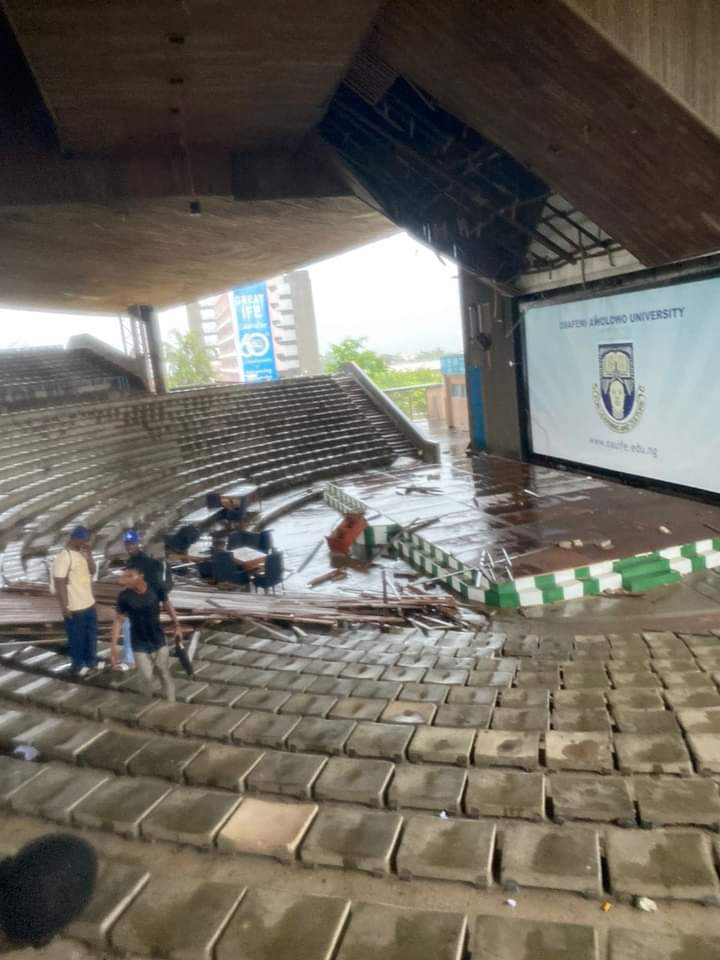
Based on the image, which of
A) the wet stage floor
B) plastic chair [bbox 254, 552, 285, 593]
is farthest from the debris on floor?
plastic chair [bbox 254, 552, 285, 593]

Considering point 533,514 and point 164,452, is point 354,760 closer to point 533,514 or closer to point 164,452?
point 533,514

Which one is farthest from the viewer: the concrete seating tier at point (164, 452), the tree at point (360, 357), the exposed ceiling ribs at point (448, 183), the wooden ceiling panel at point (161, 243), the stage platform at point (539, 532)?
the tree at point (360, 357)

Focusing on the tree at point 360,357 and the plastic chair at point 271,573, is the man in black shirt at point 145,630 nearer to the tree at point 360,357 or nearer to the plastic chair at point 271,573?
the plastic chair at point 271,573

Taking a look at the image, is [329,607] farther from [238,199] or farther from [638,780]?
[238,199]

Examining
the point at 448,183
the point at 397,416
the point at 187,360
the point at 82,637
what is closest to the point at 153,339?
the point at 397,416

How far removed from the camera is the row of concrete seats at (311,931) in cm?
205

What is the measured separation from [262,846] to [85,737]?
145 centimetres

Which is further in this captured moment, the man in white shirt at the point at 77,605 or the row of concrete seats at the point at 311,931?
the man in white shirt at the point at 77,605

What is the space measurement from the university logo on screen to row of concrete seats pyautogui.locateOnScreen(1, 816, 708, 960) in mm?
11101

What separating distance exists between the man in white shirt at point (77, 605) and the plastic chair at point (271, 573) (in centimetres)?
395

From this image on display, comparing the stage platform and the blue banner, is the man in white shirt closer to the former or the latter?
the stage platform

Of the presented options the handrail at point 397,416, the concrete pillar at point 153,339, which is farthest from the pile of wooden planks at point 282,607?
the concrete pillar at point 153,339

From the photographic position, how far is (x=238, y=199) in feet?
41.9

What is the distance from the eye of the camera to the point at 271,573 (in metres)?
8.80
